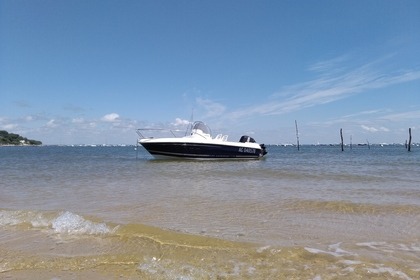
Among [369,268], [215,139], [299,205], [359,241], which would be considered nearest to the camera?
[369,268]

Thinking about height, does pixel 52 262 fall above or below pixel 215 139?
below

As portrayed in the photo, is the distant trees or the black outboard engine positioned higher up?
the distant trees

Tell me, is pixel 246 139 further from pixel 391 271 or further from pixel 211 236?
pixel 391 271

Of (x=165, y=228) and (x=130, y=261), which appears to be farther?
(x=165, y=228)

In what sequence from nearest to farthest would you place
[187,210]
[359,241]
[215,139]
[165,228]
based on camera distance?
[359,241]
[165,228]
[187,210]
[215,139]

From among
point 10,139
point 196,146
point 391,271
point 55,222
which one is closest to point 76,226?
point 55,222

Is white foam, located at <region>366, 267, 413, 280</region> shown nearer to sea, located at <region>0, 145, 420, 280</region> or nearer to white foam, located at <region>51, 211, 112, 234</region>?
sea, located at <region>0, 145, 420, 280</region>

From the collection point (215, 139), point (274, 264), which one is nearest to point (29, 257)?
point (274, 264)

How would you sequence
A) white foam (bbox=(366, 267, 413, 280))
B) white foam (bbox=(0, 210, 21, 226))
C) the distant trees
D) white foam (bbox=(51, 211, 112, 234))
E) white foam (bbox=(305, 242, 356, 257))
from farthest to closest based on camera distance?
1. the distant trees
2. white foam (bbox=(0, 210, 21, 226))
3. white foam (bbox=(51, 211, 112, 234))
4. white foam (bbox=(305, 242, 356, 257))
5. white foam (bbox=(366, 267, 413, 280))

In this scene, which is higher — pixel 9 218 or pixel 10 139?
pixel 10 139

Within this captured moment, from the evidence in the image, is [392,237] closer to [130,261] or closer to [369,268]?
→ [369,268]

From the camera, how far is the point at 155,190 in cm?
1197

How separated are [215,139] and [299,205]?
22.1 meters

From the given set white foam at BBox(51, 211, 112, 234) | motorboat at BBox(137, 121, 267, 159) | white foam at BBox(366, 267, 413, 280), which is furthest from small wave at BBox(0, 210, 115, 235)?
motorboat at BBox(137, 121, 267, 159)
